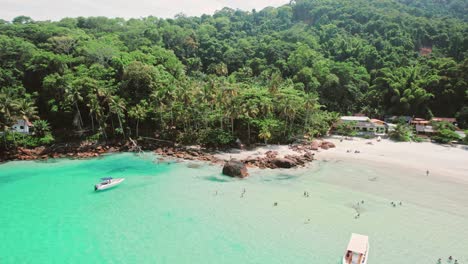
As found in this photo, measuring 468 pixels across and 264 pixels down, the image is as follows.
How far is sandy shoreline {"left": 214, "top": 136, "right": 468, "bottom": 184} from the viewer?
38566 millimetres

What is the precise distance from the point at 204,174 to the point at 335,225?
16992 mm

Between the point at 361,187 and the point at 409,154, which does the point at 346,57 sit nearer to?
the point at 409,154

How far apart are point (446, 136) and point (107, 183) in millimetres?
51280

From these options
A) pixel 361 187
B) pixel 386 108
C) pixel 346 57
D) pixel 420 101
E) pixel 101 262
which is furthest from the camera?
→ pixel 346 57

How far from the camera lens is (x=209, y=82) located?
169 feet

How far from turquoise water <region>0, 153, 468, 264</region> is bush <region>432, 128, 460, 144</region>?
20327 mm

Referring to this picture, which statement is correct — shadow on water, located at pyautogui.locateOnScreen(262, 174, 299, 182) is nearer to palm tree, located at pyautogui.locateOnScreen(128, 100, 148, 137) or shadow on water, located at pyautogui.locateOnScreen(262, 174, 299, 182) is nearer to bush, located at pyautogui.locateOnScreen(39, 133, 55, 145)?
palm tree, located at pyautogui.locateOnScreen(128, 100, 148, 137)

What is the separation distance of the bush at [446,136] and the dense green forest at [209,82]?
1137 cm

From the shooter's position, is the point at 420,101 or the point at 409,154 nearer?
the point at 409,154

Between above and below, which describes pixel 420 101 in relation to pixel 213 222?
above

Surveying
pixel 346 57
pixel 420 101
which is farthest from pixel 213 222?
pixel 346 57

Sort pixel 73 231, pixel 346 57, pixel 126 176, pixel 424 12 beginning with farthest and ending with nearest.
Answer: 1. pixel 424 12
2. pixel 346 57
3. pixel 126 176
4. pixel 73 231

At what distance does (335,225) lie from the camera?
80.9 feet

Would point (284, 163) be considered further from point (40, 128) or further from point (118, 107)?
point (40, 128)
